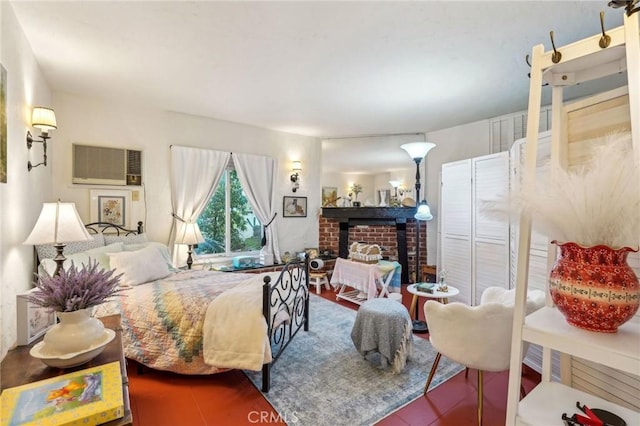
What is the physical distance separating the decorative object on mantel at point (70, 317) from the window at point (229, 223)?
9.92 ft

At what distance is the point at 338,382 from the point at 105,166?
353 cm

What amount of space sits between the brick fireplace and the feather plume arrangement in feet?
13.3

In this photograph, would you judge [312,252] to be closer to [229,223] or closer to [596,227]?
[229,223]

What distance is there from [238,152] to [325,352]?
3.12m

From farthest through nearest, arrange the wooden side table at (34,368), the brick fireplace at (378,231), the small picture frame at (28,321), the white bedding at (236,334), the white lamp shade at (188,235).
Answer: the brick fireplace at (378,231)
the white lamp shade at (188,235)
the white bedding at (236,334)
the small picture frame at (28,321)
the wooden side table at (34,368)

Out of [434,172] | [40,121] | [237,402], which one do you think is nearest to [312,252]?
[434,172]

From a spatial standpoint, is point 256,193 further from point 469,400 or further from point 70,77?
point 469,400

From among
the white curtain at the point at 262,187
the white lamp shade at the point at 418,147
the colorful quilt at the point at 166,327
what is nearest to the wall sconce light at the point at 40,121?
the colorful quilt at the point at 166,327

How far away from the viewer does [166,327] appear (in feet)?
7.25

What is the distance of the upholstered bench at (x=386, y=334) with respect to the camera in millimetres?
2357

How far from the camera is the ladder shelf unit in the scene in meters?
0.81

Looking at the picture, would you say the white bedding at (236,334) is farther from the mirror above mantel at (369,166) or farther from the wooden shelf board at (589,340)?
the mirror above mantel at (369,166)

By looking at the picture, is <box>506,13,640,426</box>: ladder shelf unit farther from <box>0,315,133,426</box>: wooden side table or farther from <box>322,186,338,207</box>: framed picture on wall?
<box>322,186,338,207</box>: framed picture on wall

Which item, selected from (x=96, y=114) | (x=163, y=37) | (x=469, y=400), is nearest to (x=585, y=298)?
(x=469, y=400)
